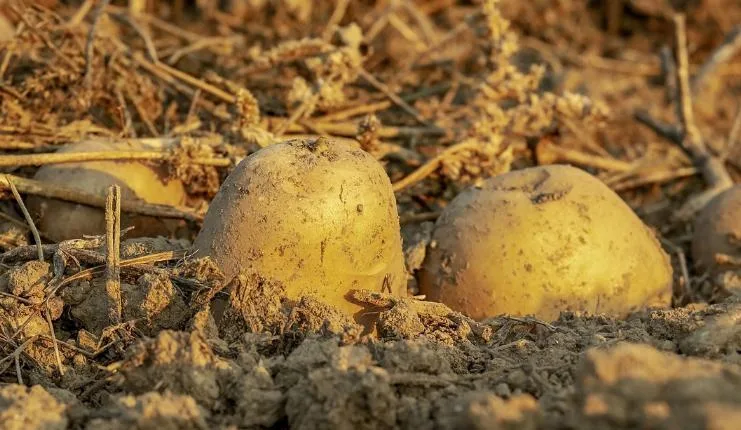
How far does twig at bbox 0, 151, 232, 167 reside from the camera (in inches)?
111

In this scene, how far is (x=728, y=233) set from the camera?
126 inches

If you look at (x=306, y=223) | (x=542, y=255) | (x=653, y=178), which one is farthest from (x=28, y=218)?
(x=653, y=178)

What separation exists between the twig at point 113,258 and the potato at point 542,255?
3.24ft

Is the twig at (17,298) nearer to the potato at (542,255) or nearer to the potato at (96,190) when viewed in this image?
the potato at (96,190)

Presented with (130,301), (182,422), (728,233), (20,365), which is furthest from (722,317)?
(20,365)

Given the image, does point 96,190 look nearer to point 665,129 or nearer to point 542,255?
point 542,255

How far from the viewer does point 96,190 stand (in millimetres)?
2912

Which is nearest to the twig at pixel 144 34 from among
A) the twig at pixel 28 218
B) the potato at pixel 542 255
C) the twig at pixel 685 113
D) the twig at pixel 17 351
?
the twig at pixel 28 218

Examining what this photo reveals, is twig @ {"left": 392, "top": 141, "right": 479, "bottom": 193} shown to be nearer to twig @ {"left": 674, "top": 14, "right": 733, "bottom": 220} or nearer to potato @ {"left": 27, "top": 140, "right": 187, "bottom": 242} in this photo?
potato @ {"left": 27, "top": 140, "right": 187, "bottom": 242}

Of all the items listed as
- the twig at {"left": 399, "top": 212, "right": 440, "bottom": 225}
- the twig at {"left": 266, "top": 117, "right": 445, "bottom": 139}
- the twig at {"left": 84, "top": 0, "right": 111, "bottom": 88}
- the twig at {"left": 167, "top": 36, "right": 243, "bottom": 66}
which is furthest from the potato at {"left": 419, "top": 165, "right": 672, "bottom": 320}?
the twig at {"left": 167, "top": 36, "right": 243, "bottom": 66}

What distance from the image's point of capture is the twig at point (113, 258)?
2234mm

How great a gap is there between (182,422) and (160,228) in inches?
52.9

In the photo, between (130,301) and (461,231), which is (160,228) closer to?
(130,301)

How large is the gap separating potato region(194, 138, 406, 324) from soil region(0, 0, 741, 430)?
6 centimetres
